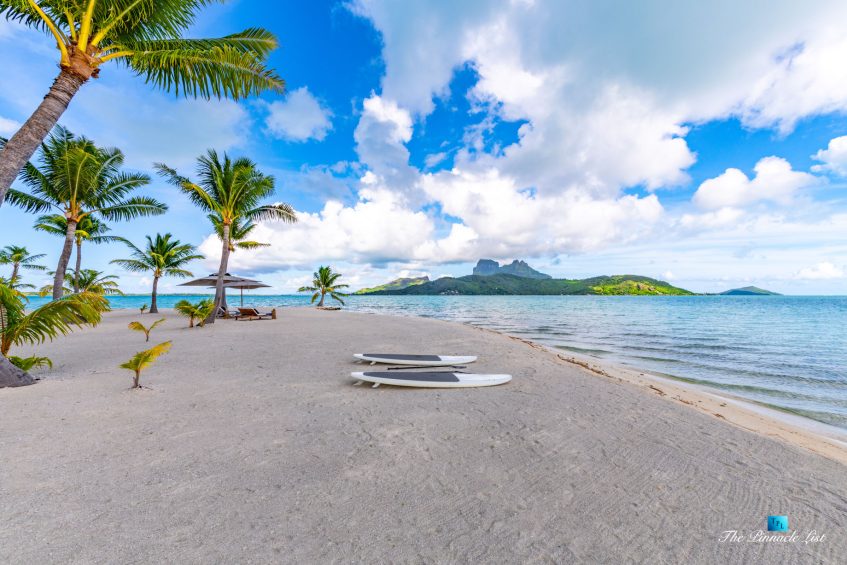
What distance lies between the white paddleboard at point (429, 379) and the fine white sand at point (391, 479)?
477 mm

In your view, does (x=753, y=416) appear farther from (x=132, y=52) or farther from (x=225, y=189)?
(x=225, y=189)

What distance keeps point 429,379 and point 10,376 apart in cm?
719

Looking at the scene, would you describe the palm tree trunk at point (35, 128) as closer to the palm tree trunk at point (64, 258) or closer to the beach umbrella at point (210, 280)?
the palm tree trunk at point (64, 258)

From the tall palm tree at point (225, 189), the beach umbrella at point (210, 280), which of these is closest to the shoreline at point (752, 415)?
the tall palm tree at point (225, 189)

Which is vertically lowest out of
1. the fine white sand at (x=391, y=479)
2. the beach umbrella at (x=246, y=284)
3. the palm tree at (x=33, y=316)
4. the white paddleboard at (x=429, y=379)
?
the fine white sand at (x=391, y=479)

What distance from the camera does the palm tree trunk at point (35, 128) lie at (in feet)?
16.6

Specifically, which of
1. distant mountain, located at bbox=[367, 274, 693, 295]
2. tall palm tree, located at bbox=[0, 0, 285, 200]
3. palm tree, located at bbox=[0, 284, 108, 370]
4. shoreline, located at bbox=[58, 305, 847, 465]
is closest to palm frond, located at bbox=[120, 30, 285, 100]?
tall palm tree, located at bbox=[0, 0, 285, 200]

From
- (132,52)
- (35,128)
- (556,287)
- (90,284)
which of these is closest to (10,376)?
(35,128)

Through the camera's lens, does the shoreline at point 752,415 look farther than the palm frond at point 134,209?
No

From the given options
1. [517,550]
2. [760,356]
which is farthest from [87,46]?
[760,356]

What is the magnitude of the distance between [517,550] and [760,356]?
1533cm

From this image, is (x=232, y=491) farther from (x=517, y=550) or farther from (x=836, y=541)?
(x=836, y=541)

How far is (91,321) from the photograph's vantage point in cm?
582

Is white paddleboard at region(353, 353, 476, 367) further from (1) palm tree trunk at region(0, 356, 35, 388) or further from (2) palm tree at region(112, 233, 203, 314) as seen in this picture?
(2) palm tree at region(112, 233, 203, 314)
